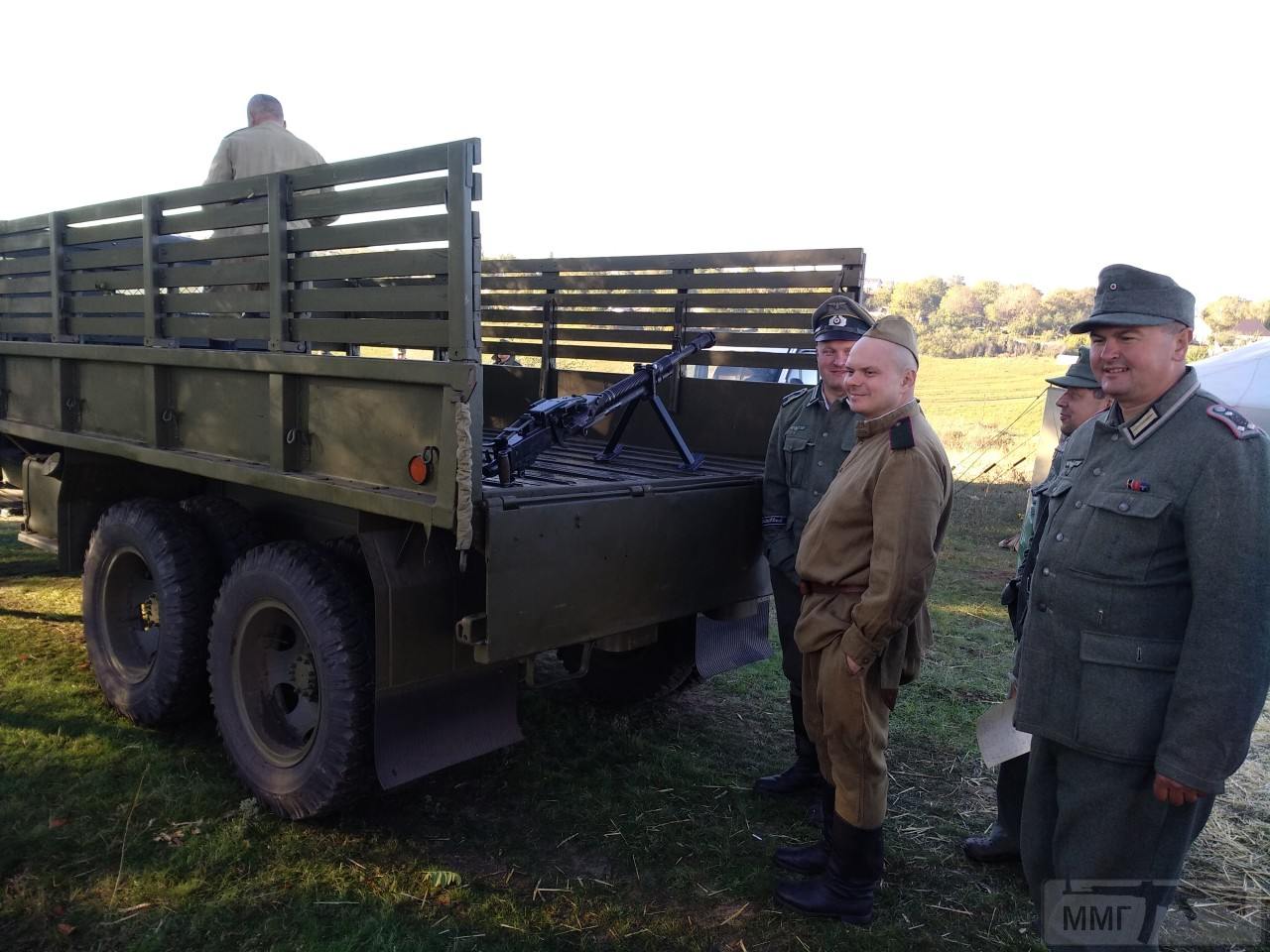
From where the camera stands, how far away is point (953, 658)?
5.60m

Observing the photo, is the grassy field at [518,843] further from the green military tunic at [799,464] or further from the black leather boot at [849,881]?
the green military tunic at [799,464]

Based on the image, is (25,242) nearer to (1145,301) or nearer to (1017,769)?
(1145,301)

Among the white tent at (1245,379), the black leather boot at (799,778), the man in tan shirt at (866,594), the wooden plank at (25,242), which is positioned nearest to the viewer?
the man in tan shirt at (866,594)

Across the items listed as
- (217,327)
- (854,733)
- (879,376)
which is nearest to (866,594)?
(854,733)

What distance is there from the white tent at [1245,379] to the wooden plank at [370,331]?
8833 millimetres

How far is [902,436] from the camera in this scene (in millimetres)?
2686

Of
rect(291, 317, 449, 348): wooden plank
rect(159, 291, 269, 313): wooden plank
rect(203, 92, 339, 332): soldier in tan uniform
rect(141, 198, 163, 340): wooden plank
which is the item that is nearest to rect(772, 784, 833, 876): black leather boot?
rect(291, 317, 449, 348): wooden plank

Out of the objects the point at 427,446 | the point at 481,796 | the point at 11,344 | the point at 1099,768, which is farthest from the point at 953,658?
the point at 11,344

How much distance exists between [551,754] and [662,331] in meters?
2.11

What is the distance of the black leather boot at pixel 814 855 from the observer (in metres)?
3.17

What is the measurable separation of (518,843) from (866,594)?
62.6 inches

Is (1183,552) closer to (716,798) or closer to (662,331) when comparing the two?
(716,798)

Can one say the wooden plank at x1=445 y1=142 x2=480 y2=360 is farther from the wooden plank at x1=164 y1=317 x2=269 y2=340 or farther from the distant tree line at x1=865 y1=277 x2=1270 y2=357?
the distant tree line at x1=865 y1=277 x2=1270 y2=357

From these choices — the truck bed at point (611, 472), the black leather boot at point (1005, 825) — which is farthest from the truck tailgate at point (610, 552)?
the black leather boot at point (1005, 825)
